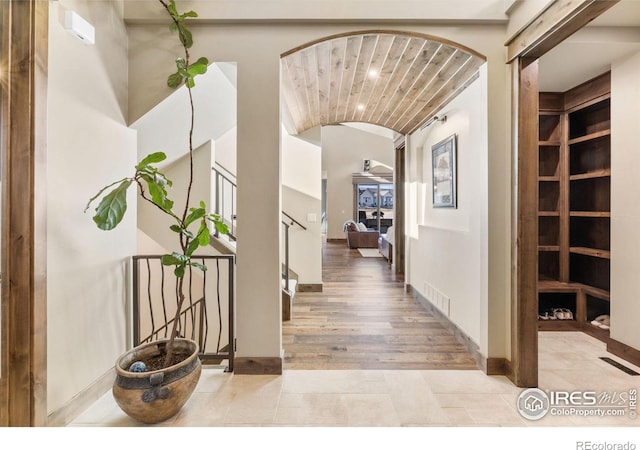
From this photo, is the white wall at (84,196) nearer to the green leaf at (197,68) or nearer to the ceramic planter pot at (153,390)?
the ceramic planter pot at (153,390)

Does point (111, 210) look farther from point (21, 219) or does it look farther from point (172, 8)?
point (172, 8)

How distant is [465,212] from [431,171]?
1079 millimetres

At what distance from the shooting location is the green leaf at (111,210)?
166 cm

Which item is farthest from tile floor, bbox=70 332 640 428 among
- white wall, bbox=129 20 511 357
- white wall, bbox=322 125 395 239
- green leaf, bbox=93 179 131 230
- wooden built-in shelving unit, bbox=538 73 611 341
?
white wall, bbox=322 125 395 239

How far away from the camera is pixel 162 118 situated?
101 inches

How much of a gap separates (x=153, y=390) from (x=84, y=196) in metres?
1.27

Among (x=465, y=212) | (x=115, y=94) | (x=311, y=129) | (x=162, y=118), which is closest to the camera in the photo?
(x=115, y=94)

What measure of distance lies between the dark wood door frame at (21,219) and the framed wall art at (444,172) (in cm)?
327

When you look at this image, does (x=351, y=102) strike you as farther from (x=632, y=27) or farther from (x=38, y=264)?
(x=38, y=264)

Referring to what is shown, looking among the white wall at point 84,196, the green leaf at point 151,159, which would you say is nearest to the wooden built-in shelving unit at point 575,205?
the green leaf at point 151,159

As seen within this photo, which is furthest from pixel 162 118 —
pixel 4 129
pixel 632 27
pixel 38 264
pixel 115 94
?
pixel 632 27

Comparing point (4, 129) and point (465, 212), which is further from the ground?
point (4, 129)

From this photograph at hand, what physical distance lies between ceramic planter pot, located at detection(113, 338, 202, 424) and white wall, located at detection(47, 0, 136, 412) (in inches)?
13.9

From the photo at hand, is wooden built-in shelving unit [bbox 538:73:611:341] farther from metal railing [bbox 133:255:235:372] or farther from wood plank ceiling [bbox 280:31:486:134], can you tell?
metal railing [bbox 133:255:235:372]
